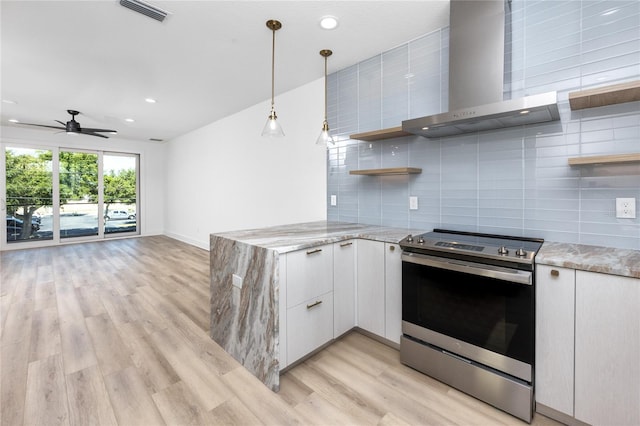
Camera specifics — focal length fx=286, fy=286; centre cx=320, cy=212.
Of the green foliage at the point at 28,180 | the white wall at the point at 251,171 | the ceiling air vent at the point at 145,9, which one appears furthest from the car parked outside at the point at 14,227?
the ceiling air vent at the point at 145,9

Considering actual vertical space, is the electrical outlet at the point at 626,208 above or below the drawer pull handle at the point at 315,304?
above

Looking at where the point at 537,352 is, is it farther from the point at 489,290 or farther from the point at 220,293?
the point at 220,293

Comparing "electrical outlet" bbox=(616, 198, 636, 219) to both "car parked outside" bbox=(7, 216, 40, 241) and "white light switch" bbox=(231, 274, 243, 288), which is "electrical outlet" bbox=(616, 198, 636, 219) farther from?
"car parked outside" bbox=(7, 216, 40, 241)

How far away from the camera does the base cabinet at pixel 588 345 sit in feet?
4.34

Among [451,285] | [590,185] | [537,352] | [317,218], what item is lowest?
[537,352]

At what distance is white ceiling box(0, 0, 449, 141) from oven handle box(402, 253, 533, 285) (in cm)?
194

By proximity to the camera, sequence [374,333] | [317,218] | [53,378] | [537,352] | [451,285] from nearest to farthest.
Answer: [537,352] → [451,285] → [53,378] → [374,333] → [317,218]

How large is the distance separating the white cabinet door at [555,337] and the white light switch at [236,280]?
183cm

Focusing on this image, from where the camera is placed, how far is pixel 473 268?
1676mm

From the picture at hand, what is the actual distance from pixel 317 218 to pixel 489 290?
2248 mm

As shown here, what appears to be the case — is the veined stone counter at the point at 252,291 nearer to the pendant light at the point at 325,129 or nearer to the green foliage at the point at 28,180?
the pendant light at the point at 325,129

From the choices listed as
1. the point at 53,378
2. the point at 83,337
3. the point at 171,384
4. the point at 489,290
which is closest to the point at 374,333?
the point at 489,290

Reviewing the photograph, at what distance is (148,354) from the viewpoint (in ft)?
7.25

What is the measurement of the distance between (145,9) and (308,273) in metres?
2.43
